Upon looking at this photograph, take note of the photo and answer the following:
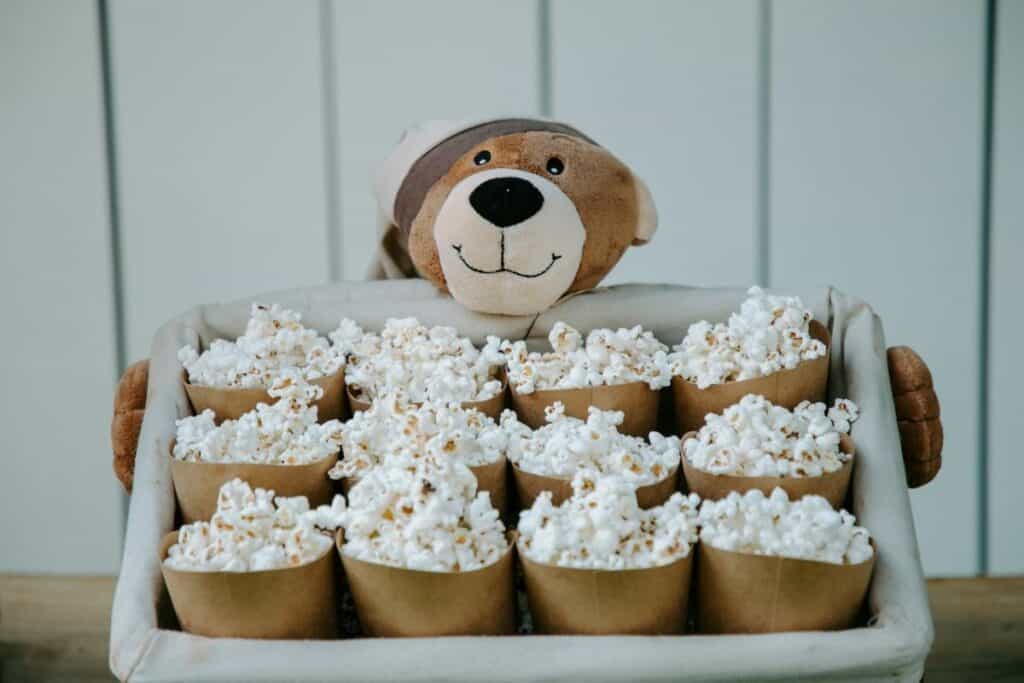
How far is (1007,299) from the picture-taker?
3062 millimetres

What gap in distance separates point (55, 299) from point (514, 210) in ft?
7.00

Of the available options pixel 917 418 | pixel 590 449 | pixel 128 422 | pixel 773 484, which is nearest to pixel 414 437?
pixel 590 449

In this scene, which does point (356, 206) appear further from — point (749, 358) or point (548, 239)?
point (749, 358)

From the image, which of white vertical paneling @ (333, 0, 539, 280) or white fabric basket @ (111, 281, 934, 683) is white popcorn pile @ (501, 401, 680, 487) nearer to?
white fabric basket @ (111, 281, 934, 683)

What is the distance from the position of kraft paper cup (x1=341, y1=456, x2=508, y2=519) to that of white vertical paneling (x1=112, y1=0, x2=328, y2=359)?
1.88 m

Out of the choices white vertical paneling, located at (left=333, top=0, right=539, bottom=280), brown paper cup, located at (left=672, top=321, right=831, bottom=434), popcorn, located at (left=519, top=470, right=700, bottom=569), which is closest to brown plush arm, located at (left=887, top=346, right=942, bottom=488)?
brown paper cup, located at (left=672, top=321, right=831, bottom=434)

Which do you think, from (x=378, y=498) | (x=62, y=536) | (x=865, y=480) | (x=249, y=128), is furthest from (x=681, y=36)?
(x=62, y=536)

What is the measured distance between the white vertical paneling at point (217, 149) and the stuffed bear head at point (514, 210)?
140 centimetres

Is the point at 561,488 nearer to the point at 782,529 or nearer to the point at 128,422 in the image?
A: the point at 782,529

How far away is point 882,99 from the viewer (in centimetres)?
297

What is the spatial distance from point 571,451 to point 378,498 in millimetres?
260

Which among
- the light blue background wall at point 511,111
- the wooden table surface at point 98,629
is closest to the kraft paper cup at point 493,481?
the wooden table surface at point 98,629

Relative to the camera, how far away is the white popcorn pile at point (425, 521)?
3.60ft

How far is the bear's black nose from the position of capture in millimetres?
1483
